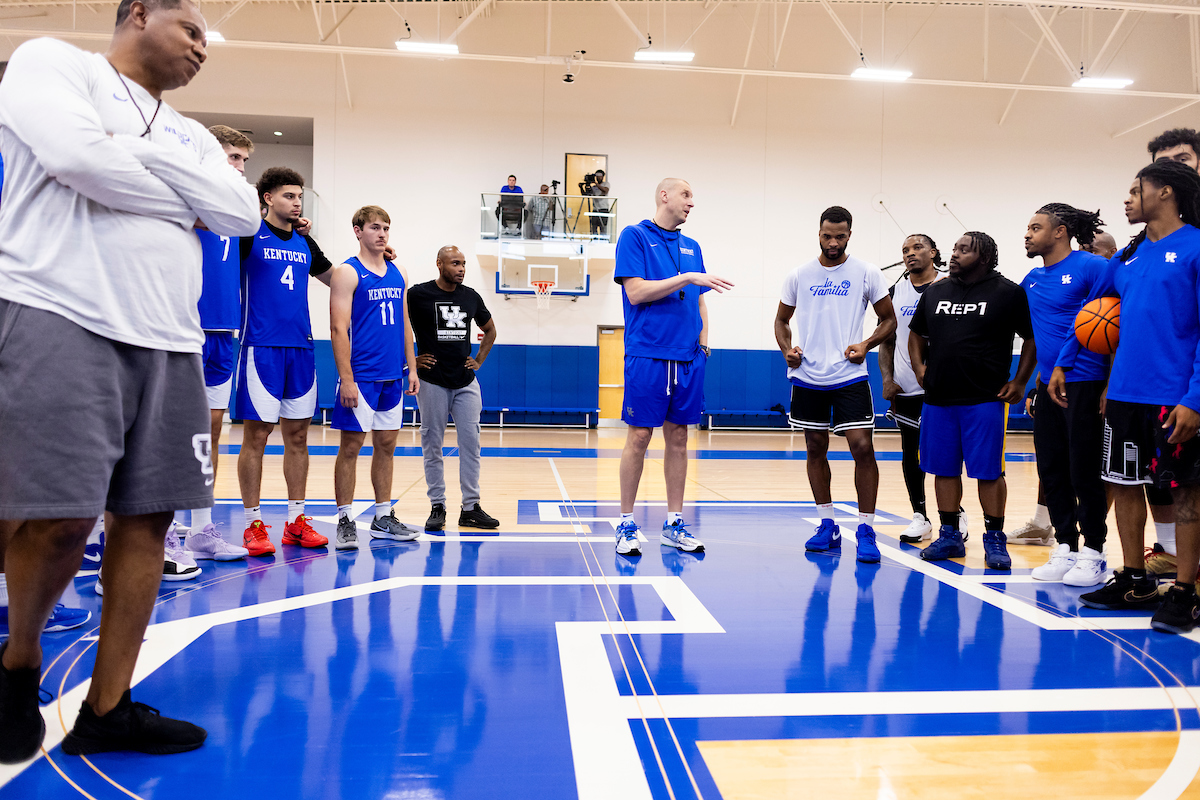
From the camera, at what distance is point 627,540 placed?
12.5 ft

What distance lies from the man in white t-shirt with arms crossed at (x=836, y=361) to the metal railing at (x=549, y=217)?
9892 mm

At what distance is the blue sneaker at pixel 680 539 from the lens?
394cm

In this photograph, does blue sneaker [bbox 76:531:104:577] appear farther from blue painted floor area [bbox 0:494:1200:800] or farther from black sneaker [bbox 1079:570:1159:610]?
black sneaker [bbox 1079:570:1159:610]

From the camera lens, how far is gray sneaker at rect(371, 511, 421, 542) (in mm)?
4098

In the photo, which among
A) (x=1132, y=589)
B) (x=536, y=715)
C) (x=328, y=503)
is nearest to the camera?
(x=536, y=715)

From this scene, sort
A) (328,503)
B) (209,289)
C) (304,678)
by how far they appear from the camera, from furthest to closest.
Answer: (328,503), (209,289), (304,678)

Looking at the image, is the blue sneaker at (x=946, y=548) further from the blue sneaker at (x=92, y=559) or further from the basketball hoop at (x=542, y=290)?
the basketball hoop at (x=542, y=290)

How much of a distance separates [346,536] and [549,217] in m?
10.5

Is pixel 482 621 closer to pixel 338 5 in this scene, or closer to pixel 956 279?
pixel 956 279

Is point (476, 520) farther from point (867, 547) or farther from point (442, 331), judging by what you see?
point (867, 547)

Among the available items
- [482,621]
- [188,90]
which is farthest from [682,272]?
[188,90]

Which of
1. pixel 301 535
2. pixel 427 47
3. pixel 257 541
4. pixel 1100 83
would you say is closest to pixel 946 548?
pixel 301 535

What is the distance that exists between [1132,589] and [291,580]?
3368 mm

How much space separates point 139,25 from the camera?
1.66 meters
